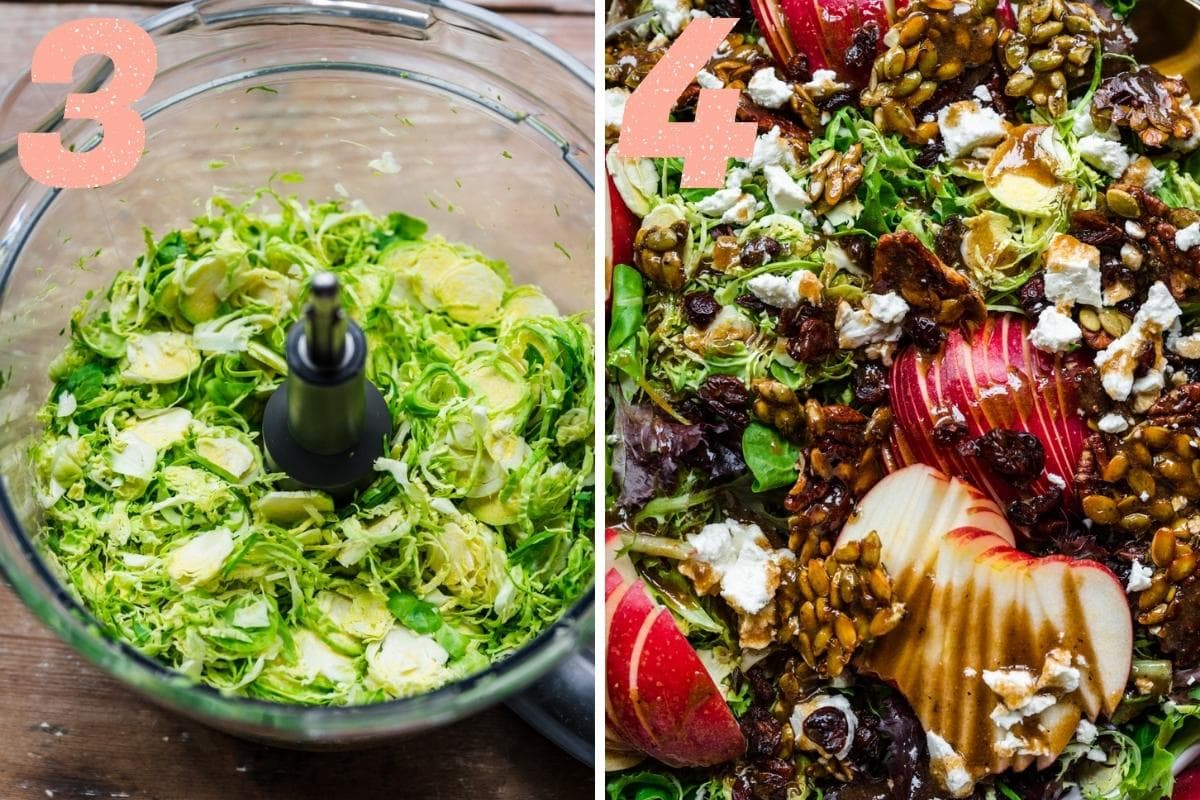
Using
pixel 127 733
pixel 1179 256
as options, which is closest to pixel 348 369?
pixel 127 733

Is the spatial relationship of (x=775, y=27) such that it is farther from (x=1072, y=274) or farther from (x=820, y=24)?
(x=1072, y=274)

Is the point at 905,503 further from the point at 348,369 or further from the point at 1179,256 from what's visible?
the point at 348,369

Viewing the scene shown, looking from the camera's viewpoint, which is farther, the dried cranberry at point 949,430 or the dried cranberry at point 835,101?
the dried cranberry at point 835,101

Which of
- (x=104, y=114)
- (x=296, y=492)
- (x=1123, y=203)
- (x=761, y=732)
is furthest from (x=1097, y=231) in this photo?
(x=104, y=114)

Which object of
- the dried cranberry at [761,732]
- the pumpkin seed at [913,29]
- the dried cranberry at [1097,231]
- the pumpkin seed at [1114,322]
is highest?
the pumpkin seed at [913,29]

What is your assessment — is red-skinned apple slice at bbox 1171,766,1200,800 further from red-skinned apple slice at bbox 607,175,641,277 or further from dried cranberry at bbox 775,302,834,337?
red-skinned apple slice at bbox 607,175,641,277

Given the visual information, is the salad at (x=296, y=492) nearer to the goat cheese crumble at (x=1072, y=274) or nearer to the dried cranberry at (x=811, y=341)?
the dried cranberry at (x=811, y=341)

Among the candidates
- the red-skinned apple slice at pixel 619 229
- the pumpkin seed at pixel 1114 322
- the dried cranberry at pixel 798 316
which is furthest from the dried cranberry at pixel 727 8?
the pumpkin seed at pixel 1114 322

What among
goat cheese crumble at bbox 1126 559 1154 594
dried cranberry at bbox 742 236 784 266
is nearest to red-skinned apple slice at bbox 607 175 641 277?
dried cranberry at bbox 742 236 784 266

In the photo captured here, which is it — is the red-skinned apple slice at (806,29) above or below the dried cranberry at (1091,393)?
above
